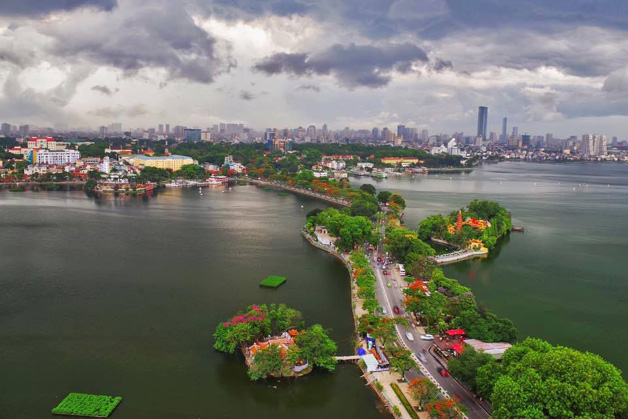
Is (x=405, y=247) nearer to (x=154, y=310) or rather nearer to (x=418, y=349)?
(x=418, y=349)

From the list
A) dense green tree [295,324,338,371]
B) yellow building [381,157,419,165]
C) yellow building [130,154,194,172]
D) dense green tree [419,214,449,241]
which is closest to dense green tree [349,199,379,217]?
dense green tree [419,214,449,241]

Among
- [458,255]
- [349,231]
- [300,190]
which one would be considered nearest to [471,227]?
[458,255]

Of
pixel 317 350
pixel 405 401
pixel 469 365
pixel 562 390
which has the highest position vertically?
pixel 562 390

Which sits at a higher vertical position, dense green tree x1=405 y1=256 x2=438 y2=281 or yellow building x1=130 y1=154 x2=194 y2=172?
yellow building x1=130 y1=154 x2=194 y2=172

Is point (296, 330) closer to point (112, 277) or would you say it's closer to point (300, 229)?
point (112, 277)

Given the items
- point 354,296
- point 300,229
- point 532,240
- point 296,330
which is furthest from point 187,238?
point 532,240

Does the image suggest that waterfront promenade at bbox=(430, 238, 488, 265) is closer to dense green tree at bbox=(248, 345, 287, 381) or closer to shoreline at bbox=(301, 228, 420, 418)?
shoreline at bbox=(301, 228, 420, 418)
